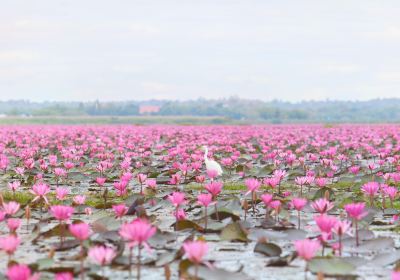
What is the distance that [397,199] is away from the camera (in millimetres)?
8117

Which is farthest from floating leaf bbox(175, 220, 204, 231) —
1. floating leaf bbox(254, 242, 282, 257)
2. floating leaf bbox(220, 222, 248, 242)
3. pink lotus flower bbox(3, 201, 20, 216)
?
pink lotus flower bbox(3, 201, 20, 216)

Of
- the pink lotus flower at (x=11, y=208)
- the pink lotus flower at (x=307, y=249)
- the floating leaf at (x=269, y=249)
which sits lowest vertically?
the floating leaf at (x=269, y=249)

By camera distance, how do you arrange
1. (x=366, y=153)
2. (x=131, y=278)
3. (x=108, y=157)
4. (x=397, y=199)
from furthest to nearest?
(x=366, y=153) < (x=108, y=157) < (x=397, y=199) < (x=131, y=278)

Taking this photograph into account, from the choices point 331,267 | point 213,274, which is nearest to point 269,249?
Result: point 331,267

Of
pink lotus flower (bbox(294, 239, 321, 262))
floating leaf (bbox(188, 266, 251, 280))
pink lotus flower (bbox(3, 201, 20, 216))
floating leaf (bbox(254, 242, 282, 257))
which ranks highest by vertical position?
pink lotus flower (bbox(3, 201, 20, 216))

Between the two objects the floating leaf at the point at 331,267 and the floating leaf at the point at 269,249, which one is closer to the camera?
the floating leaf at the point at 331,267

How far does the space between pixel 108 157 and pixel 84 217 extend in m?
6.98

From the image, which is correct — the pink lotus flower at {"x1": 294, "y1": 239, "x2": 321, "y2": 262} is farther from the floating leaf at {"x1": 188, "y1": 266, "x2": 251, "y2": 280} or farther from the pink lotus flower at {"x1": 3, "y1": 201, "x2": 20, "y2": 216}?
the pink lotus flower at {"x1": 3, "y1": 201, "x2": 20, "y2": 216}

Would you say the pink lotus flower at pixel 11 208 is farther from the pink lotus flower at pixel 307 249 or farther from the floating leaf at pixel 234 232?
the pink lotus flower at pixel 307 249

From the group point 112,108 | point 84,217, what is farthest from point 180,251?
point 112,108

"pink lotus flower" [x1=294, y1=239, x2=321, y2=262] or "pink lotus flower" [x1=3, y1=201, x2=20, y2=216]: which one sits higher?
"pink lotus flower" [x1=3, y1=201, x2=20, y2=216]

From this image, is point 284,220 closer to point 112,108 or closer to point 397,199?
point 397,199

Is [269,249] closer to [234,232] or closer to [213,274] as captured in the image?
[234,232]

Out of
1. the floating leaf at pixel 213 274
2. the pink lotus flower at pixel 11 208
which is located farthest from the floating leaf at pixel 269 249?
the pink lotus flower at pixel 11 208
